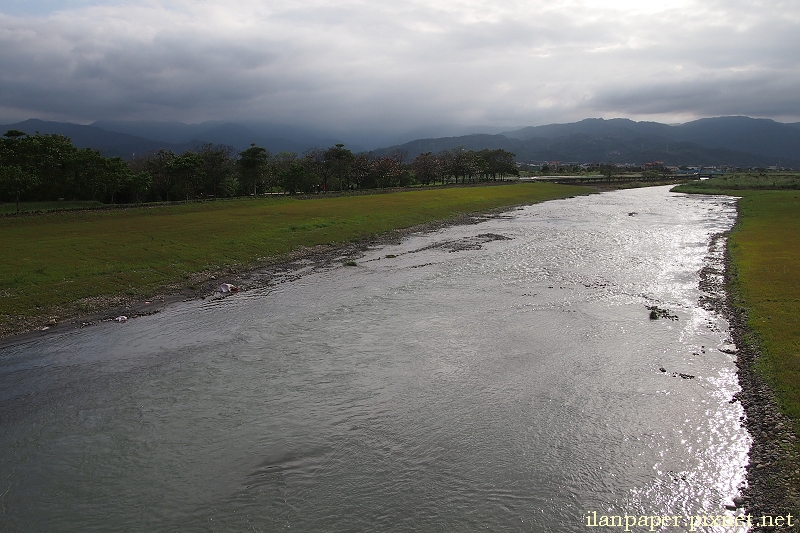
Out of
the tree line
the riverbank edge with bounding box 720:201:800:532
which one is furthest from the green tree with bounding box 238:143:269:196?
the riverbank edge with bounding box 720:201:800:532

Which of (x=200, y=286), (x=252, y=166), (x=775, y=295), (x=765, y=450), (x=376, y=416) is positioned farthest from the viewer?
(x=252, y=166)

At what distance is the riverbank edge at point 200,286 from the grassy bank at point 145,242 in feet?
1.50

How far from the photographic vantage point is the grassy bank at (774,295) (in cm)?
1220

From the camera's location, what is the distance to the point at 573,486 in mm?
9156

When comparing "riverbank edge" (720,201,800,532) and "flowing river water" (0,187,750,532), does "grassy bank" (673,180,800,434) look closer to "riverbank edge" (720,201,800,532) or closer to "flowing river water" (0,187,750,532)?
"riverbank edge" (720,201,800,532)

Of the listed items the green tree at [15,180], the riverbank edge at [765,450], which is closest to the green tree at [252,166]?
the green tree at [15,180]

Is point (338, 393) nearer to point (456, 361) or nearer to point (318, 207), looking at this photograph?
point (456, 361)

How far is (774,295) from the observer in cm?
1931

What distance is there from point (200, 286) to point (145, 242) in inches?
360

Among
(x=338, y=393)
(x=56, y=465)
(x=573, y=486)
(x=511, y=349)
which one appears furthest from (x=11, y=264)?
(x=573, y=486)

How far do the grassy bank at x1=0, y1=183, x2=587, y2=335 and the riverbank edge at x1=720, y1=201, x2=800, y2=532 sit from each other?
23.0 meters

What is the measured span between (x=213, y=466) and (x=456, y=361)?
7733 millimetres

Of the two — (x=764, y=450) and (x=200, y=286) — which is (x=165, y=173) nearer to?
(x=200, y=286)

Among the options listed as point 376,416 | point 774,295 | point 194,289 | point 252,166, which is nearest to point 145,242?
point 194,289
